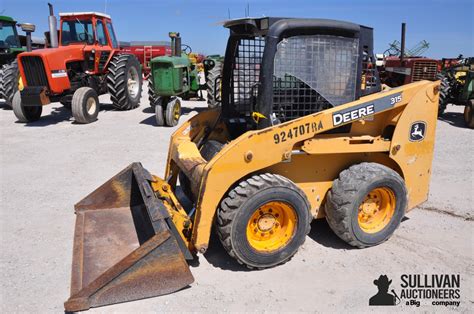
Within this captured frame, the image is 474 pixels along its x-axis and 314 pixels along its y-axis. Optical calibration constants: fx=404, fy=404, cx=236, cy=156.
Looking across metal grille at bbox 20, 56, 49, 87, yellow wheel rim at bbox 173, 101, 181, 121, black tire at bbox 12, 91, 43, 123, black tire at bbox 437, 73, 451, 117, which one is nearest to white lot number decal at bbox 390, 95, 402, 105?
yellow wheel rim at bbox 173, 101, 181, 121

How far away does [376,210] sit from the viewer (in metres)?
4.12

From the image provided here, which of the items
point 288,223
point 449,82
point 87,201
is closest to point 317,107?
→ point 288,223

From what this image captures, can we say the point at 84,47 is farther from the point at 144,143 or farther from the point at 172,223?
the point at 172,223

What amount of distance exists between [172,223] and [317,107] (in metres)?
1.77

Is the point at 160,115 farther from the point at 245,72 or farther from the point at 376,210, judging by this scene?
the point at 376,210

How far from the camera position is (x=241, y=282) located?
3424 mm

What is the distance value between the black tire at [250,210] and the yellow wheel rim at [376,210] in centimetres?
81

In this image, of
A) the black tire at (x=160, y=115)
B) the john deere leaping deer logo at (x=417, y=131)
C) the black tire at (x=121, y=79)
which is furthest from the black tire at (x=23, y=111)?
the john deere leaping deer logo at (x=417, y=131)

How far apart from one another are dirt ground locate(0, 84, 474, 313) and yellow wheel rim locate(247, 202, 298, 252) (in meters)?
0.24

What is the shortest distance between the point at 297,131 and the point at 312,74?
597mm

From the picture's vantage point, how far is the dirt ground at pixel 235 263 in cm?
317

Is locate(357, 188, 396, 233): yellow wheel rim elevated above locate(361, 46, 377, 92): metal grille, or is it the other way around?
locate(361, 46, 377, 92): metal grille

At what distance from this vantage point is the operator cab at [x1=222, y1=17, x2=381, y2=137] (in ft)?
11.7

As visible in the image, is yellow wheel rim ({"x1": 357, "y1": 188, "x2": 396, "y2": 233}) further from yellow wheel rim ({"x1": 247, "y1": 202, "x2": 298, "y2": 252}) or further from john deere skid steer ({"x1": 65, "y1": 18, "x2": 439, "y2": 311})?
yellow wheel rim ({"x1": 247, "y1": 202, "x2": 298, "y2": 252})
